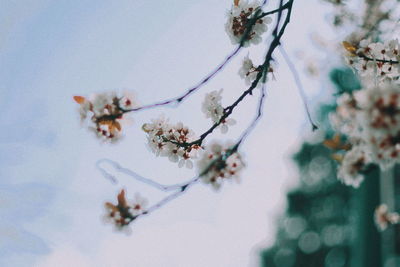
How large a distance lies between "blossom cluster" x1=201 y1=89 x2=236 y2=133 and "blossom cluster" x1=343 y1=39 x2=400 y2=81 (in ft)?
2.12

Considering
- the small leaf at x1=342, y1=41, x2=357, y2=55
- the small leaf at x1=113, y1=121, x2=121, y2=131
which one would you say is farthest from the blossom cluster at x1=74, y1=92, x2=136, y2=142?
the small leaf at x1=342, y1=41, x2=357, y2=55

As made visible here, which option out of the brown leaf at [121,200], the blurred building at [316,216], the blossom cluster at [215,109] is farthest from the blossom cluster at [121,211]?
the blurred building at [316,216]

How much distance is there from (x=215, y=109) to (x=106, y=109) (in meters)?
0.52

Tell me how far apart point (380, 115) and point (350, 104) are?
24.1 inches

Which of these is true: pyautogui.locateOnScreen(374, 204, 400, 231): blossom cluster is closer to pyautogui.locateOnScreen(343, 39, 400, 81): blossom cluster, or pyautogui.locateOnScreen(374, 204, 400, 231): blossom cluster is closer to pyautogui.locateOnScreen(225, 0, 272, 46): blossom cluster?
pyautogui.locateOnScreen(343, 39, 400, 81): blossom cluster

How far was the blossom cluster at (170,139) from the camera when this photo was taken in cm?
182

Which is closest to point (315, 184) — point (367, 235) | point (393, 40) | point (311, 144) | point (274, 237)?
point (311, 144)

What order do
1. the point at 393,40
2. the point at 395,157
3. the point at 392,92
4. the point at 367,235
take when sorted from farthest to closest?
the point at 367,235
the point at 393,40
the point at 395,157
the point at 392,92

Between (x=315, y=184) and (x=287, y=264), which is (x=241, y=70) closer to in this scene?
(x=315, y=184)

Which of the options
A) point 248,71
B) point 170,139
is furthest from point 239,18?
point 170,139

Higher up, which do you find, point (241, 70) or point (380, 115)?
point (241, 70)

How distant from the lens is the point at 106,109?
1619 mm

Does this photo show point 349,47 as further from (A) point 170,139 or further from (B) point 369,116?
(A) point 170,139

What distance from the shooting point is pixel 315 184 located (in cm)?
1553
